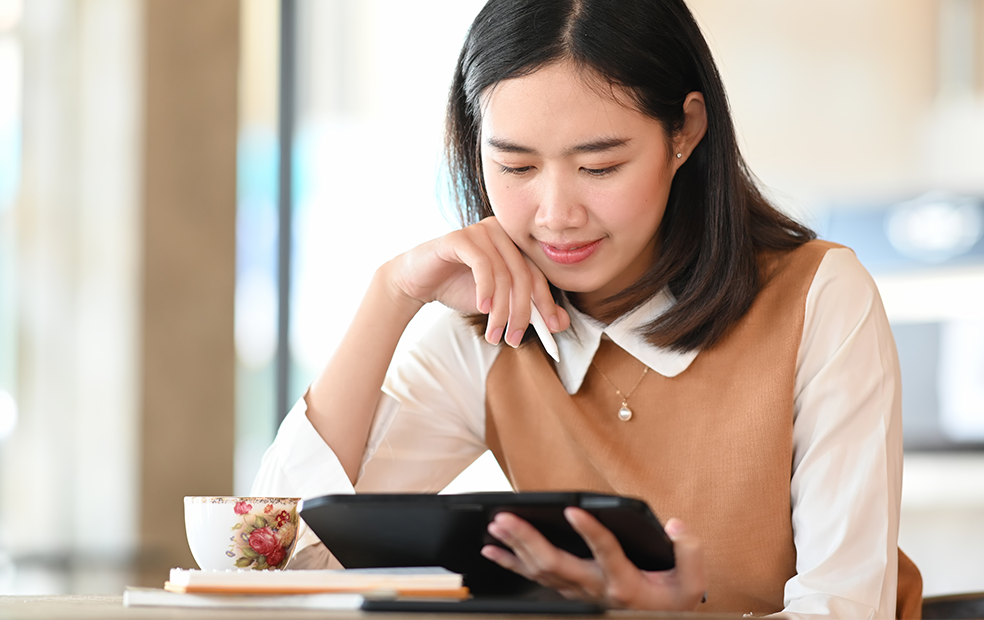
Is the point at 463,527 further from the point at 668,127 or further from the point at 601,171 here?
the point at 668,127

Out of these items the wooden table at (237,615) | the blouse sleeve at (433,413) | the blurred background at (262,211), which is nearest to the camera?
the wooden table at (237,615)

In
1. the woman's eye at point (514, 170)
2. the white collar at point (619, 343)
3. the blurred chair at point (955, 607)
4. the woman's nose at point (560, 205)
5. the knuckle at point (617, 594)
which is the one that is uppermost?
the woman's eye at point (514, 170)

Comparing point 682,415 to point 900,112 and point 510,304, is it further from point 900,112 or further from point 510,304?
point 900,112

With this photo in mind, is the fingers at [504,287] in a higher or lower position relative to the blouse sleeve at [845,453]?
higher

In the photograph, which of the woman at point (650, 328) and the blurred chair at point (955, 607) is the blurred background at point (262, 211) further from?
the blurred chair at point (955, 607)

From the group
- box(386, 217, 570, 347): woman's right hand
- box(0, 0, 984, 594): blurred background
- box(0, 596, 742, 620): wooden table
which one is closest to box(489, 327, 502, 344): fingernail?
box(386, 217, 570, 347): woman's right hand

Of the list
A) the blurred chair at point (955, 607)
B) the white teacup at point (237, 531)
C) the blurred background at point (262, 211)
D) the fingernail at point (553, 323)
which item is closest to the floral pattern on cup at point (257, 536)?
the white teacup at point (237, 531)

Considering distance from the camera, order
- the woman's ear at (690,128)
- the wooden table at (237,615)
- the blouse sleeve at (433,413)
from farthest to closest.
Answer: the blouse sleeve at (433,413)
the woman's ear at (690,128)
the wooden table at (237,615)

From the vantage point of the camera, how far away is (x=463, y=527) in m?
0.71

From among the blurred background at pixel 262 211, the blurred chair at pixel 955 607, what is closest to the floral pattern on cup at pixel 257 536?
the blurred chair at pixel 955 607

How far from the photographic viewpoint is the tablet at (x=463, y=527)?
2.18 ft

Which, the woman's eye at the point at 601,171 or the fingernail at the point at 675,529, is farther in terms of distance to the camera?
the woman's eye at the point at 601,171

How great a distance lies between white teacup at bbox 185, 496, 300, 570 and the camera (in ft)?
2.80

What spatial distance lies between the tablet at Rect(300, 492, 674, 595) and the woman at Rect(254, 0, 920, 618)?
0.34 m
